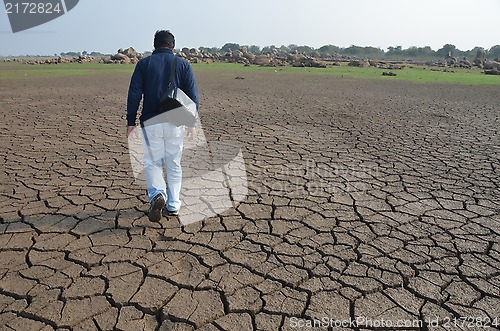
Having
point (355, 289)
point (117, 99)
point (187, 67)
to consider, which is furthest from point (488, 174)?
point (117, 99)

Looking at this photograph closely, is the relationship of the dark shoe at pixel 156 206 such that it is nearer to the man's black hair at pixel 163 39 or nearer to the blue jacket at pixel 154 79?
the blue jacket at pixel 154 79

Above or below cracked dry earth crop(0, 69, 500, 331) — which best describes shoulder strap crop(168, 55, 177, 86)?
above

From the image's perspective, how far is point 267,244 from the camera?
116 inches

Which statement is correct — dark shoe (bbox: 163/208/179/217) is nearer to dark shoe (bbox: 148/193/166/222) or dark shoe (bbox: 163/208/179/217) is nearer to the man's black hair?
dark shoe (bbox: 148/193/166/222)

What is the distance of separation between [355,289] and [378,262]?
42 centimetres

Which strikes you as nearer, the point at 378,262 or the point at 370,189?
the point at 378,262

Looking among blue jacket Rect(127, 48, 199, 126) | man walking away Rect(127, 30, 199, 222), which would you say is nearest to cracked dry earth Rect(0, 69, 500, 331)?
man walking away Rect(127, 30, 199, 222)

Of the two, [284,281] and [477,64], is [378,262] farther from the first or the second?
[477,64]

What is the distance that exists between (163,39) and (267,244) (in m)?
1.97

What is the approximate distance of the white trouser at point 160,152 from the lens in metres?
3.10

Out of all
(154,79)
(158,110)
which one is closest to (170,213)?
(158,110)

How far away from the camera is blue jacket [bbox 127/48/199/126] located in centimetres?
299

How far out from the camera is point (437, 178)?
15.3 feet

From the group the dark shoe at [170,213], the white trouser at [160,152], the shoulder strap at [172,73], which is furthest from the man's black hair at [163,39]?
the dark shoe at [170,213]
